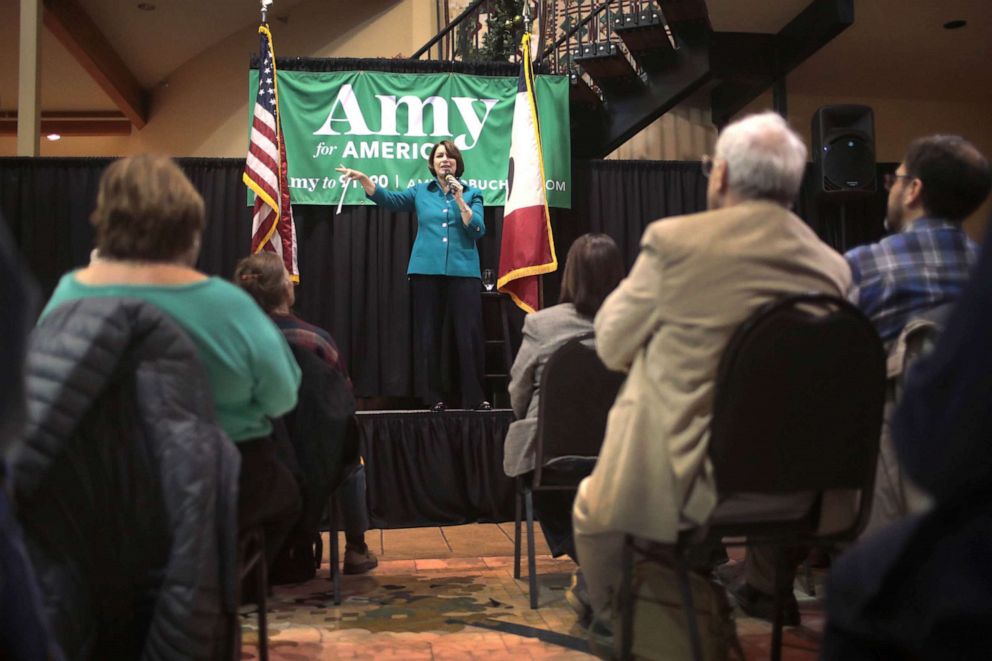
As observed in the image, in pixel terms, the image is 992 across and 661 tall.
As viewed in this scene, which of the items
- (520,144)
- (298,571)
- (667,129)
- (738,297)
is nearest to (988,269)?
(738,297)

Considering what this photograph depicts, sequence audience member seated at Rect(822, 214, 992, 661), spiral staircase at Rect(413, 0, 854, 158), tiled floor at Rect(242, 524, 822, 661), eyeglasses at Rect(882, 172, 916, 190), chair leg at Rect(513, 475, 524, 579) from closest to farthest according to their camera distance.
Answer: audience member seated at Rect(822, 214, 992, 661) → eyeglasses at Rect(882, 172, 916, 190) → tiled floor at Rect(242, 524, 822, 661) → chair leg at Rect(513, 475, 524, 579) → spiral staircase at Rect(413, 0, 854, 158)

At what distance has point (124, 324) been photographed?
1.58m

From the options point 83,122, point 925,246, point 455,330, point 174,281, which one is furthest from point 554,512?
point 83,122

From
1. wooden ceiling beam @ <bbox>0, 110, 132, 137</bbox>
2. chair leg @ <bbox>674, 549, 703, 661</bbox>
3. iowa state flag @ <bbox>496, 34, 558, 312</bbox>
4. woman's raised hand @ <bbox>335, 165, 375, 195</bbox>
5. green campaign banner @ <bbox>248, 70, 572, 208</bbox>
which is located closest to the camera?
chair leg @ <bbox>674, 549, 703, 661</bbox>

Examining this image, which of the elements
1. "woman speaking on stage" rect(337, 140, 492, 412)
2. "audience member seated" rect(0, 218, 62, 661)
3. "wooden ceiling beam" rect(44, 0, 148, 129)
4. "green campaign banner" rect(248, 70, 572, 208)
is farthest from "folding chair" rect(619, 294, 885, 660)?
"wooden ceiling beam" rect(44, 0, 148, 129)

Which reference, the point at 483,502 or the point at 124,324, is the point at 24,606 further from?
the point at 483,502

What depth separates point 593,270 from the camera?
2988 mm

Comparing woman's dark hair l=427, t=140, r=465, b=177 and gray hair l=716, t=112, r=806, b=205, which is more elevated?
woman's dark hair l=427, t=140, r=465, b=177

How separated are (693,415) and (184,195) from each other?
1053mm

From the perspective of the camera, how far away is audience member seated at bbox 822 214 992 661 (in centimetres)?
90

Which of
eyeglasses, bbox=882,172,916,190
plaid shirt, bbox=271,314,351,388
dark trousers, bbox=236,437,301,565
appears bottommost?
dark trousers, bbox=236,437,301,565

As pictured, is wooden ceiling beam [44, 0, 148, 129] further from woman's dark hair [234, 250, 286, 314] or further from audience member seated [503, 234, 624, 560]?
audience member seated [503, 234, 624, 560]

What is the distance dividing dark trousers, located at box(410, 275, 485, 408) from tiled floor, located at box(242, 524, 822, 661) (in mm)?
1467

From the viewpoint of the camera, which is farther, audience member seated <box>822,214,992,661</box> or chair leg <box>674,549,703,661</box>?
chair leg <box>674,549,703,661</box>
